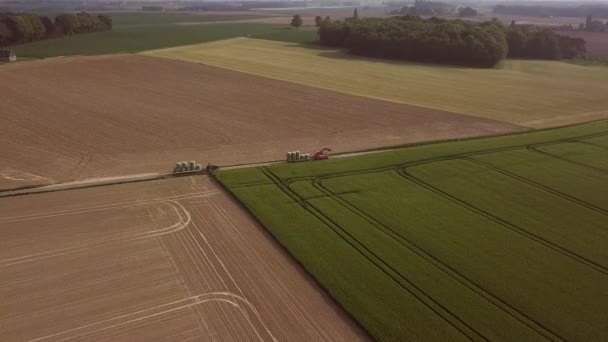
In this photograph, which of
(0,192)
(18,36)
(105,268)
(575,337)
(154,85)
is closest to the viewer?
(575,337)

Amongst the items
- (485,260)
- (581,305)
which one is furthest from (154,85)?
(581,305)

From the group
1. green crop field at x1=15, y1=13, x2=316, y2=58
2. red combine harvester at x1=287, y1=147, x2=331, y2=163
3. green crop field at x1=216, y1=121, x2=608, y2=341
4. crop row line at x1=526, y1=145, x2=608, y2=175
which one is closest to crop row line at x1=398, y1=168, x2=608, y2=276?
green crop field at x1=216, y1=121, x2=608, y2=341

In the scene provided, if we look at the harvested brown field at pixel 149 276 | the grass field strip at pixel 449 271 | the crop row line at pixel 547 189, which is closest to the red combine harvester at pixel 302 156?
the grass field strip at pixel 449 271

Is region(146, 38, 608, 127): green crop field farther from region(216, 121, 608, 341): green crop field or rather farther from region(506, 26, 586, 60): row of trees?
region(216, 121, 608, 341): green crop field

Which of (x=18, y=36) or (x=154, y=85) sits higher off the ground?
(x=18, y=36)

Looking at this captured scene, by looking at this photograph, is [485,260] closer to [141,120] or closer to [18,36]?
[141,120]

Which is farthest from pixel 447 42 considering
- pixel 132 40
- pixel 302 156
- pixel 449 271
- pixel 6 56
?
pixel 6 56

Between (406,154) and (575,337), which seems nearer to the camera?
(575,337)

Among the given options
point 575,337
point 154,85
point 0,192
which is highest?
point 154,85
